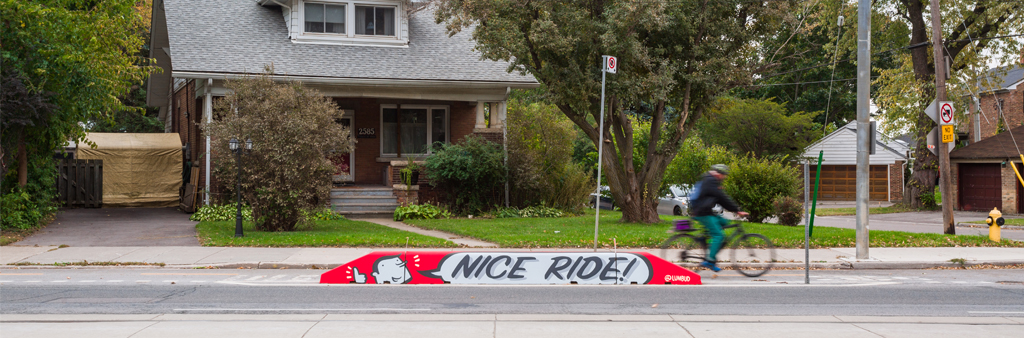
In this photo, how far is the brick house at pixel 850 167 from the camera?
41.5 meters

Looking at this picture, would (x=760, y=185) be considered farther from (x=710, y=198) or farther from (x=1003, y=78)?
(x=1003, y=78)

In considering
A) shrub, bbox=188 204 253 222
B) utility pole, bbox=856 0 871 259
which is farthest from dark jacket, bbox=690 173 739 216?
shrub, bbox=188 204 253 222

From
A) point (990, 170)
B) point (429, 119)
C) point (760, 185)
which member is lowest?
point (760, 185)

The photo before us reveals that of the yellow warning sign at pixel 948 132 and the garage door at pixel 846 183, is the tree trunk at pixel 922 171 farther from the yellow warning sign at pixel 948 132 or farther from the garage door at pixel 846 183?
the yellow warning sign at pixel 948 132

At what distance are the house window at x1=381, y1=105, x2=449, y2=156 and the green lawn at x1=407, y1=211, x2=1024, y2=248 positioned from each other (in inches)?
239

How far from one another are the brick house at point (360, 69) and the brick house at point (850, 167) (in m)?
25.3

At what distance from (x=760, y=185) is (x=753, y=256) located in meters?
8.52

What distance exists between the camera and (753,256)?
456 inches

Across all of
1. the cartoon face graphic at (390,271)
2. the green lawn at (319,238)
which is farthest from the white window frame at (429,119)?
the cartoon face graphic at (390,271)

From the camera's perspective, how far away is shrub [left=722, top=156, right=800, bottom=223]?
1945 centimetres

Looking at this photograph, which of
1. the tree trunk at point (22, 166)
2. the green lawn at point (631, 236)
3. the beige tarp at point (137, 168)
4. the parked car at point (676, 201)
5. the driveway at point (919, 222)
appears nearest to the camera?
the green lawn at point (631, 236)

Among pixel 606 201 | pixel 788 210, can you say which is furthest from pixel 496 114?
pixel 788 210

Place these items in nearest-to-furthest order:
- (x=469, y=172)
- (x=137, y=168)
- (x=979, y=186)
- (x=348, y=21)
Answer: (x=469, y=172)
(x=137, y=168)
(x=348, y=21)
(x=979, y=186)

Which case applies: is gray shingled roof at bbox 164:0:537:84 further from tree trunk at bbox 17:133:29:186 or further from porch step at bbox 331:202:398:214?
tree trunk at bbox 17:133:29:186
